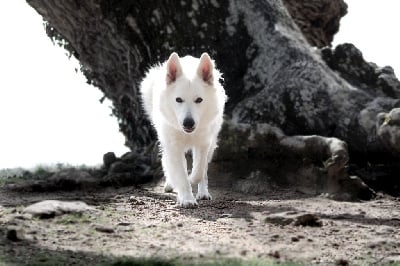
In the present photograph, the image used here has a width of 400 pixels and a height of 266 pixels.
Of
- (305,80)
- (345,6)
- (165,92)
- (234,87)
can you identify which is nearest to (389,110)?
(305,80)

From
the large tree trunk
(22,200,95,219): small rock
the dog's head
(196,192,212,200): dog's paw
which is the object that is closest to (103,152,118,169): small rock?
the large tree trunk

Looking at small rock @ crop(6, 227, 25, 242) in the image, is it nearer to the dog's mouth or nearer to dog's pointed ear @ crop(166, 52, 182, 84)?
the dog's mouth

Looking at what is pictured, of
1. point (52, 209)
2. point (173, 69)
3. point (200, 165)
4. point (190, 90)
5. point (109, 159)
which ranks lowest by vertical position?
point (52, 209)

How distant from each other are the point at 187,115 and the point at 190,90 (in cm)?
35

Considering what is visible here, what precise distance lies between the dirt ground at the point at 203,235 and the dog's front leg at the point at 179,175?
0.13 meters

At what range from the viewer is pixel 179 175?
666cm

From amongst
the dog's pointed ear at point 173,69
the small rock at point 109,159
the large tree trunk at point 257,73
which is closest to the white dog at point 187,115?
the dog's pointed ear at point 173,69

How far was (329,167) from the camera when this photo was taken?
7531mm

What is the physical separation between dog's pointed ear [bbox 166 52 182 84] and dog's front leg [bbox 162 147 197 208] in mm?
800

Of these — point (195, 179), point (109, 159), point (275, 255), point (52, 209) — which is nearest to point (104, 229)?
point (52, 209)

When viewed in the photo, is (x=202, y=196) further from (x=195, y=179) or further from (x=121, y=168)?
(x=121, y=168)

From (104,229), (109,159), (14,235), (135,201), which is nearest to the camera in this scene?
(14,235)

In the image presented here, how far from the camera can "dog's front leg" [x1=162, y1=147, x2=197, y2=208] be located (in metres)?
6.52

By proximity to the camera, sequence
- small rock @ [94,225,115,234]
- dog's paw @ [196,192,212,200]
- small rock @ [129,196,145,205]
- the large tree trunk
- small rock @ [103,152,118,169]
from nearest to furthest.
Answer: small rock @ [94,225,115,234] → small rock @ [129,196,145,205] → dog's paw @ [196,192,212,200] → the large tree trunk → small rock @ [103,152,118,169]
